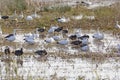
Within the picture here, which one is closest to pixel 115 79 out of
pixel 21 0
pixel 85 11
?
pixel 85 11

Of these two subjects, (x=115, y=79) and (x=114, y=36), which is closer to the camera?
(x=115, y=79)

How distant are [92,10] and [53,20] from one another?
7.49 feet

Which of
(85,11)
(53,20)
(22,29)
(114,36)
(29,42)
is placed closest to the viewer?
(29,42)

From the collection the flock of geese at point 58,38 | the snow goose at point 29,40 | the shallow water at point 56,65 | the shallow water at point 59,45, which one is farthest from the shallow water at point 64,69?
the snow goose at point 29,40

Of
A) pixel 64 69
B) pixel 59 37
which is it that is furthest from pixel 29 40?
pixel 64 69

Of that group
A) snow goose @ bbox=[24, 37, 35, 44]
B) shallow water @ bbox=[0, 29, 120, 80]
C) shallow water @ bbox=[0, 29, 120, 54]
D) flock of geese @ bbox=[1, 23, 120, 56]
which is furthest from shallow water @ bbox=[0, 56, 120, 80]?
snow goose @ bbox=[24, 37, 35, 44]

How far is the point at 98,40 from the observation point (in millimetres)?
12555

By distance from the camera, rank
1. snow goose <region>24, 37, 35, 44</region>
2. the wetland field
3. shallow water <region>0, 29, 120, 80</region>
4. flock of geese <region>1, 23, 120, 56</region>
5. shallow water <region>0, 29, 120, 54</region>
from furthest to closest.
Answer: snow goose <region>24, 37, 35, 44</region> → shallow water <region>0, 29, 120, 54</region> → flock of geese <region>1, 23, 120, 56</region> → the wetland field → shallow water <region>0, 29, 120, 80</region>

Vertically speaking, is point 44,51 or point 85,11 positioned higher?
point 44,51

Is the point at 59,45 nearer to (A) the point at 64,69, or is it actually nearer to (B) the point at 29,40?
(B) the point at 29,40

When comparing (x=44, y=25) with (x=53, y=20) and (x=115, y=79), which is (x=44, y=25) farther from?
(x=115, y=79)

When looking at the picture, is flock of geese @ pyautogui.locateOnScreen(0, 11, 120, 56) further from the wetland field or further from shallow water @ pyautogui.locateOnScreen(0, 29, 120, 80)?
shallow water @ pyautogui.locateOnScreen(0, 29, 120, 80)

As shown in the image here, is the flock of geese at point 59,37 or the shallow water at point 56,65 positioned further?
the flock of geese at point 59,37

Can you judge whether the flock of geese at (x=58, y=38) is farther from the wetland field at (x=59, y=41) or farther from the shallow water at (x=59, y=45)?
the shallow water at (x=59, y=45)
